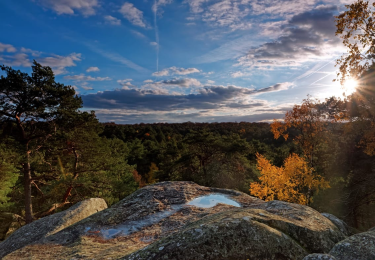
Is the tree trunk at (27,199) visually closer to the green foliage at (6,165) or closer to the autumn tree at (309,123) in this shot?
the green foliage at (6,165)

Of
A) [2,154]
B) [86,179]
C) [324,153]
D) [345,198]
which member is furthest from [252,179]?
[2,154]

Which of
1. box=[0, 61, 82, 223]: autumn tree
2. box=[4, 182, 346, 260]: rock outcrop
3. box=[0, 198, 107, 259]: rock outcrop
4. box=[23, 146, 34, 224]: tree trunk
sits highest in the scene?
box=[0, 61, 82, 223]: autumn tree

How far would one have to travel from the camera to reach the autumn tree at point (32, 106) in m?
15.1

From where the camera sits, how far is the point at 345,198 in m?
16.4

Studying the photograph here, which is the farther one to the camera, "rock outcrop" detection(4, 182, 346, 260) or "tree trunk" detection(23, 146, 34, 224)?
"tree trunk" detection(23, 146, 34, 224)

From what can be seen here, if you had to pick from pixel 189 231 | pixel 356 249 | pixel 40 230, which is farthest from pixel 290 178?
pixel 40 230

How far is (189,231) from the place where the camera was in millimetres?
3707

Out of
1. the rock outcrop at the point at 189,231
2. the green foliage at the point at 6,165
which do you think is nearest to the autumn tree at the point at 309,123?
the rock outcrop at the point at 189,231

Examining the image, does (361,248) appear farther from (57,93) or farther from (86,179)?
(86,179)

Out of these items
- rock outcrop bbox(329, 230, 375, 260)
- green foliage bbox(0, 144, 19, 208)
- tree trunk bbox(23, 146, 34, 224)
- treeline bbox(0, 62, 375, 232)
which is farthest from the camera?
tree trunk bbox(23, 146, 34, 224)

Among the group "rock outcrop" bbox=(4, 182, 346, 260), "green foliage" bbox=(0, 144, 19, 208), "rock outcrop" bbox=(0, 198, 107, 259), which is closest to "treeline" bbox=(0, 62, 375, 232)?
"green foliage" bbox=(0, 144, 19, 208)

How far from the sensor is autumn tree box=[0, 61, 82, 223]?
49.5 feet

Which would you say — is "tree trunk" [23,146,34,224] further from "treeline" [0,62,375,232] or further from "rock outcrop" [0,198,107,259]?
"rock outcrop" [0,198,107,259]

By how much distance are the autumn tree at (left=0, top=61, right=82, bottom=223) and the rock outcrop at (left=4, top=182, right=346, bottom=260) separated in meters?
12.2
